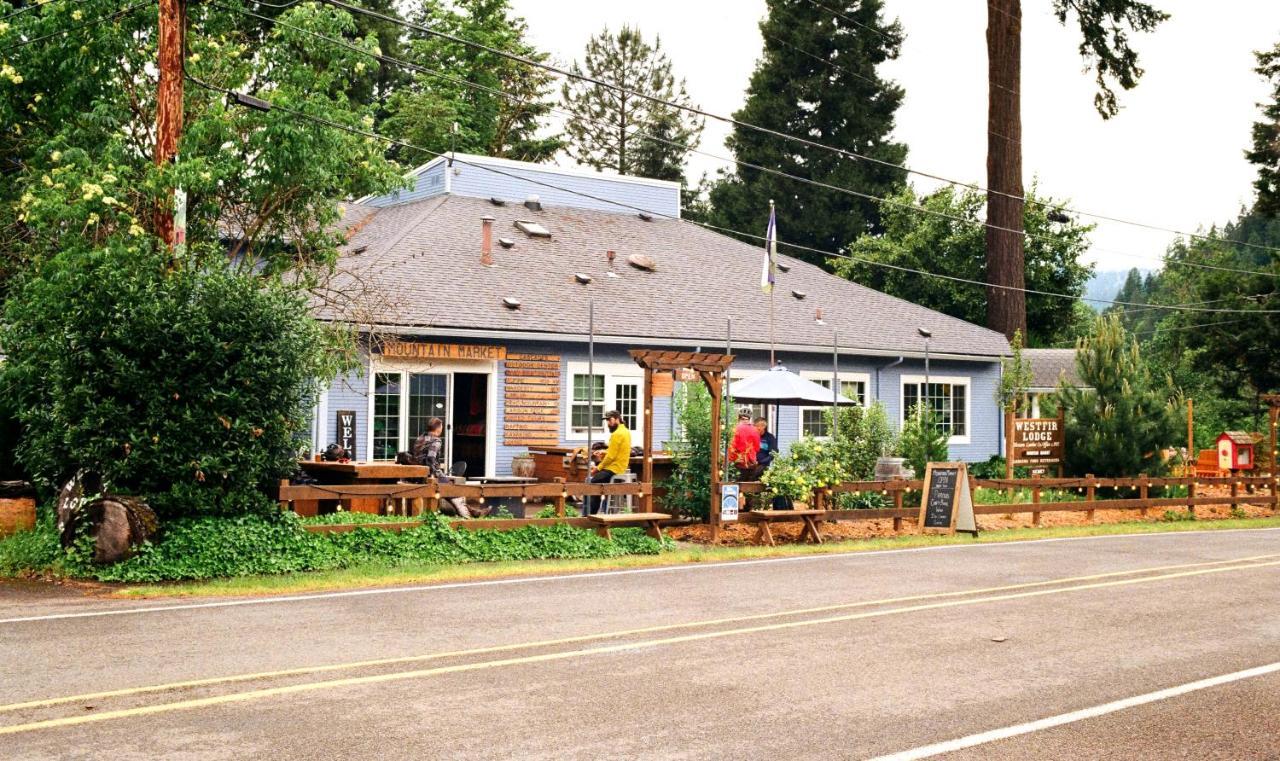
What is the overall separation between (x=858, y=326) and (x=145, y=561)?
20.4m

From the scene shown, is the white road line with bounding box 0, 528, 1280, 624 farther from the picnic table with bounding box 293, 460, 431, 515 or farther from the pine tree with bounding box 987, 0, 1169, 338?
the pine tree with bounding box 987, 0, 1169, 338

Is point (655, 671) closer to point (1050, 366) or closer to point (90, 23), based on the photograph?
point (90, 23)

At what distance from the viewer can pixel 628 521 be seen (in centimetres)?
1716

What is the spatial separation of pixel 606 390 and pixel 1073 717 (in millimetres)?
18805

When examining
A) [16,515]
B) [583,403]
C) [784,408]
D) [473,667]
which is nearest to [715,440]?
[583,403]

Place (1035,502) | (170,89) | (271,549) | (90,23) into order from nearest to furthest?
(271,549), (170,89), (90,23), (1035,502)

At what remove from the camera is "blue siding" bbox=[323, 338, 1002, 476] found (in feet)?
76.6

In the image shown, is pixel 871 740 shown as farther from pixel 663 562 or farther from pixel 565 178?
pixel 565 178

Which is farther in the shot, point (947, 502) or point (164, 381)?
point (947, 502)

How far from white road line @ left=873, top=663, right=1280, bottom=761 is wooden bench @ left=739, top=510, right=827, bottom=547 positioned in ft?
30.1

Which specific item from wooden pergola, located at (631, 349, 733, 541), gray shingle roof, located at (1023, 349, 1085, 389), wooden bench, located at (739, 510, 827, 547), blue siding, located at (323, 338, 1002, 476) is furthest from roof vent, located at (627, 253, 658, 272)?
gray shingle roof, located at (1023, 349, 1085, 389)

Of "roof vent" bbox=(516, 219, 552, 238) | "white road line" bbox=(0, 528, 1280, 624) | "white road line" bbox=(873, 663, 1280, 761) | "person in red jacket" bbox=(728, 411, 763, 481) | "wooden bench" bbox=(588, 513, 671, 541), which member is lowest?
"white road line" bbox=(873, 663, 1280, 761)

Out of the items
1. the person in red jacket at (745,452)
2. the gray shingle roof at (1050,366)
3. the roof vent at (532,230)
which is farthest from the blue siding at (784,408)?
the gray shingle roof at (1050,366)

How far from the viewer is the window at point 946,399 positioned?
3112cm
